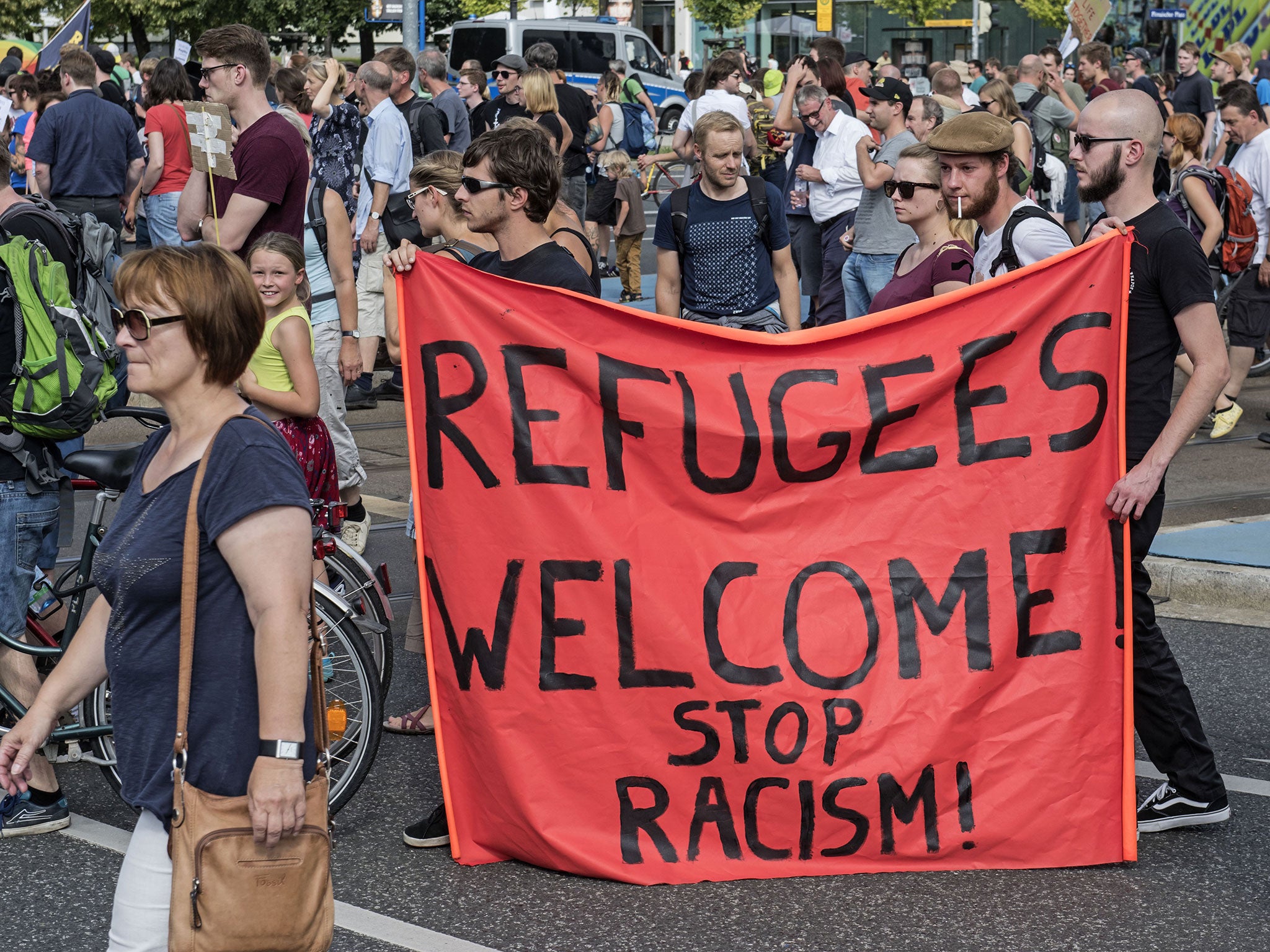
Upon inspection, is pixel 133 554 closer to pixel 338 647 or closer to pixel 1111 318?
pixel 338 647

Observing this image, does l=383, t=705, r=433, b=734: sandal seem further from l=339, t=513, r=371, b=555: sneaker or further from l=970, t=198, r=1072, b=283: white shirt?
l=970, t=198, r=1072, b=283: white shirt

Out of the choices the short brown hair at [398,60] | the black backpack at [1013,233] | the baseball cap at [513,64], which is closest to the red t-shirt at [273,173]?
the black backpack at [1013,233]

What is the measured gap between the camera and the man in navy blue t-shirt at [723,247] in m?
7.02

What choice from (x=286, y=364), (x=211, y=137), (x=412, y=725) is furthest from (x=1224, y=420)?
(x=286, y=364)

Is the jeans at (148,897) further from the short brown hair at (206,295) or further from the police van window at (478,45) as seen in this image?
the police van window at (478,45)

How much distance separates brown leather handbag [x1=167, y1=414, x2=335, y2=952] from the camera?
2.54 metres

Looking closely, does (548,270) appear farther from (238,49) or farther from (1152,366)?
(238,49)

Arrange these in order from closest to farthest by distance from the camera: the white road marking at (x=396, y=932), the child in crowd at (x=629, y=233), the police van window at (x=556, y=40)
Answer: the white road marking at (x=396, y=932) < the child in crowd at (x=629, y=233) < the police van window at (x=556, y=40)

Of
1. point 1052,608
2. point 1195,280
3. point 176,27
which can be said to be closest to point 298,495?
point 1052,608

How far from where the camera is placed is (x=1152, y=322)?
14.1 ft

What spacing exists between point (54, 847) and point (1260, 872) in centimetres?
319

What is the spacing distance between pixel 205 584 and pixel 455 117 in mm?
12203

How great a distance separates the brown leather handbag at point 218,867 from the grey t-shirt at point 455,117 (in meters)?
12.0

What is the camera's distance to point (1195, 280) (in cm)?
420
